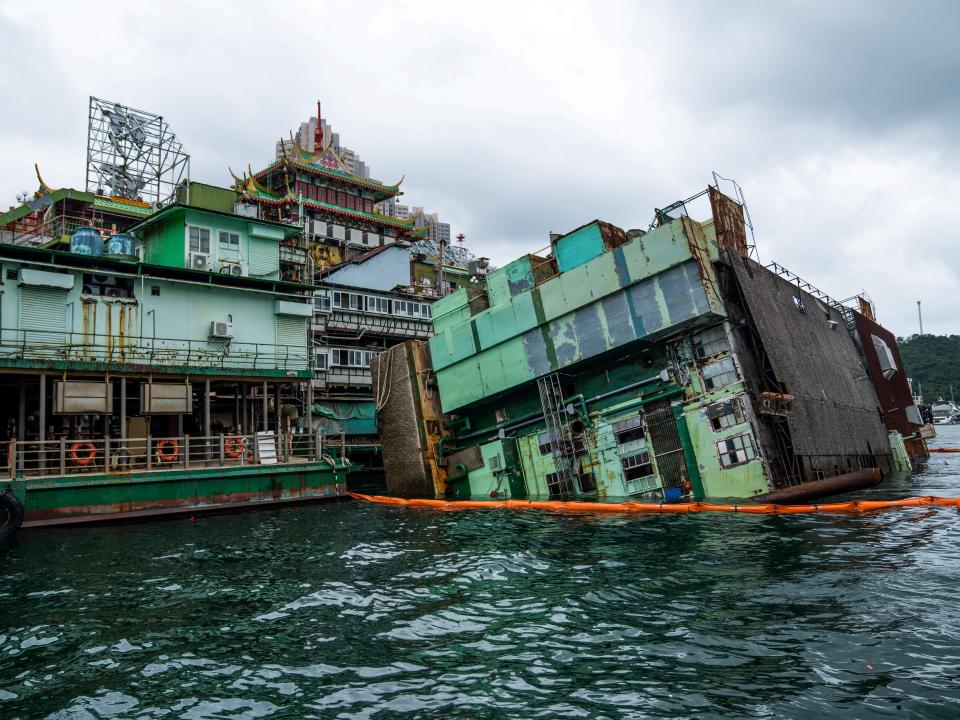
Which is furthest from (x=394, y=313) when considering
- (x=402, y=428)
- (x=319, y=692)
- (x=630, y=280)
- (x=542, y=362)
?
(x=319, y=692)

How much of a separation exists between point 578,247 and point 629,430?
6.48 metres

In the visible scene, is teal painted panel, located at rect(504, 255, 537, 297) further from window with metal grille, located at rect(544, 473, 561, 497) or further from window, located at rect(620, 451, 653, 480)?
window, located at rect(620, 451, 653, 480)

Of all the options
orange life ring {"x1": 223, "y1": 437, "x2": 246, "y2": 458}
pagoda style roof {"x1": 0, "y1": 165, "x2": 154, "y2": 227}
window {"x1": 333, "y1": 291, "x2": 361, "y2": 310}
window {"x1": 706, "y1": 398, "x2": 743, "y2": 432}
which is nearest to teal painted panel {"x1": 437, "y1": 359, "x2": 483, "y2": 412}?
orange life ring {"x1": 223, "y1": 437, "x2": 246, "y2": 458}

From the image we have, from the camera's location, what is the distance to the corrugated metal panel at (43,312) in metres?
22.9

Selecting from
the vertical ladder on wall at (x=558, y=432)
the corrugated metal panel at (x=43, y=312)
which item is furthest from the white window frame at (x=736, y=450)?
the corrugated metal panel at (x=43, y=312)

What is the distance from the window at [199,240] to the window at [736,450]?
2394cm

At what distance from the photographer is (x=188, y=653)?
23.9ft

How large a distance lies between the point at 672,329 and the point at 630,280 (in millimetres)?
2083

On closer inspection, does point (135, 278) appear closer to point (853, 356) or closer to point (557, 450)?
point (557, 450)

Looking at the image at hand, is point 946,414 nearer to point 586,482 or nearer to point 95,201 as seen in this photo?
point 586,482

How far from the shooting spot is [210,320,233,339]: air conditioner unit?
26761mm

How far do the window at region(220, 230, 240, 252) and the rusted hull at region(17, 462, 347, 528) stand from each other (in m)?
12.3

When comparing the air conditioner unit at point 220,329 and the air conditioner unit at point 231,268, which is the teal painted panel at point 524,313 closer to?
the air conditioner unit at point 220,329

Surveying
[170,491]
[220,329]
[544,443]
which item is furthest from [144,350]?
[544,443]
